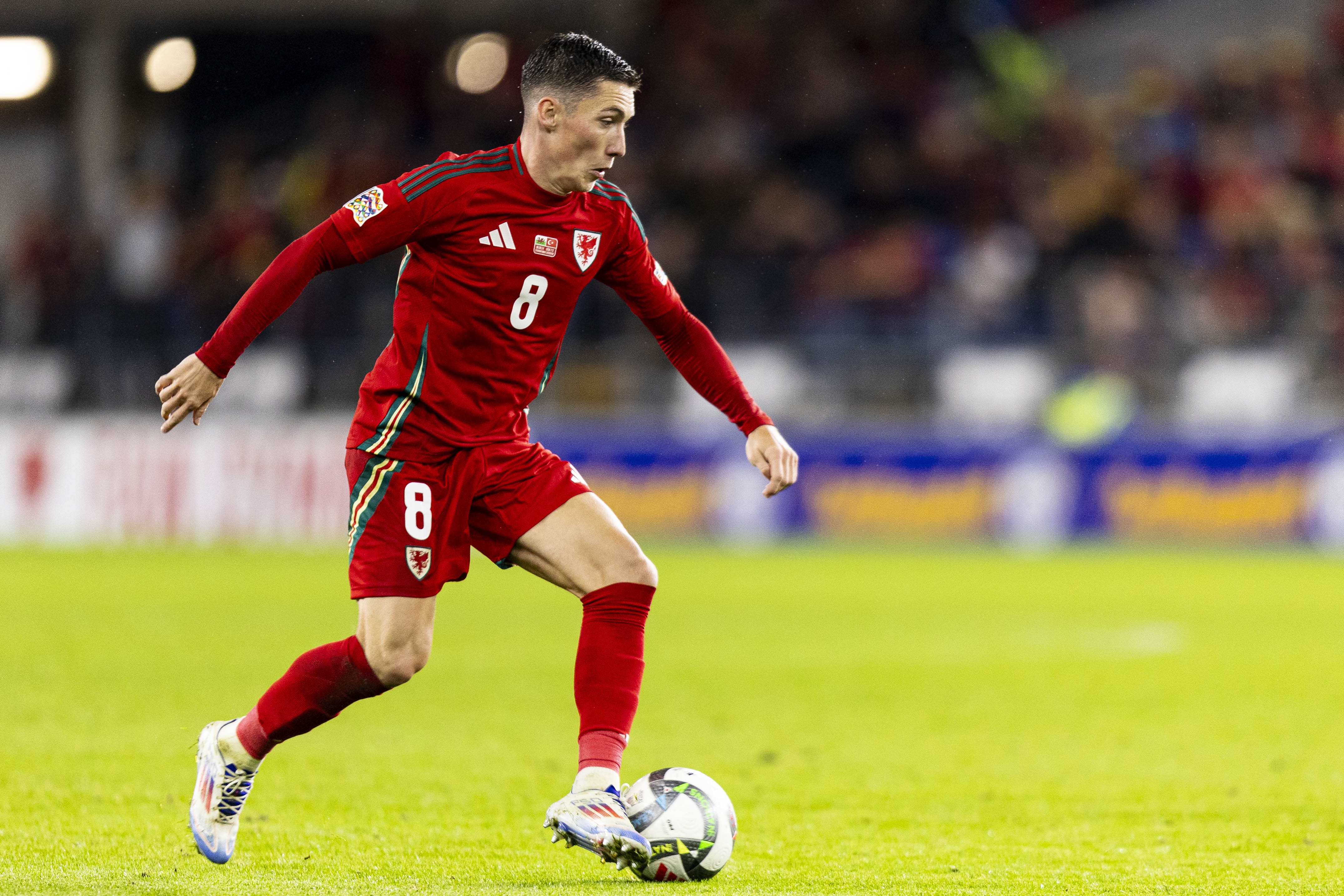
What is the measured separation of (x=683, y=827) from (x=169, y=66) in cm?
1883

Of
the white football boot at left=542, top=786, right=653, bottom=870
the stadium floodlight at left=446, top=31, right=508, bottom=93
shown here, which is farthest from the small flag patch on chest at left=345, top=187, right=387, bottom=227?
the stadium floodlight at left=446, top=31, right=508, bottom=93

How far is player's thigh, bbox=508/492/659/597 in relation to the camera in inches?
179

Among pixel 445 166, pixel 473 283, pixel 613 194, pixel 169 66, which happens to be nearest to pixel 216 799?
pixel 473 283

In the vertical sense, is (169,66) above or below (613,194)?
above

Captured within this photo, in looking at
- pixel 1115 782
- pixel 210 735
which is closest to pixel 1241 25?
pixel 1115 782

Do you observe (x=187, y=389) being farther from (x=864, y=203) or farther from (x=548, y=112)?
(x=864, y=203)

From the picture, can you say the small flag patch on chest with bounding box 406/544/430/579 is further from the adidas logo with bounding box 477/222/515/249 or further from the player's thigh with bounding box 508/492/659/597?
the adidas logo with bounding box 477/222/515/249

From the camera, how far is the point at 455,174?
4.43 m

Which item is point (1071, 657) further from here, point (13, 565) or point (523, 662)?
point (13, 565)

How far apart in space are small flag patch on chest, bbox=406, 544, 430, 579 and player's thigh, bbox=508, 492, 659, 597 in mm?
249

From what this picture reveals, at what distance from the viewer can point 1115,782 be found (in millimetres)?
5844

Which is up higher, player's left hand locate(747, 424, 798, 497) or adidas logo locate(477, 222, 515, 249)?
adidas logo locate(477, 222, 515, 249)

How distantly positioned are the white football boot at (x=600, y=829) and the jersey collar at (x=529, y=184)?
1.44 m

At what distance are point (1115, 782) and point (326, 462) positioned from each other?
1146 centimetres
